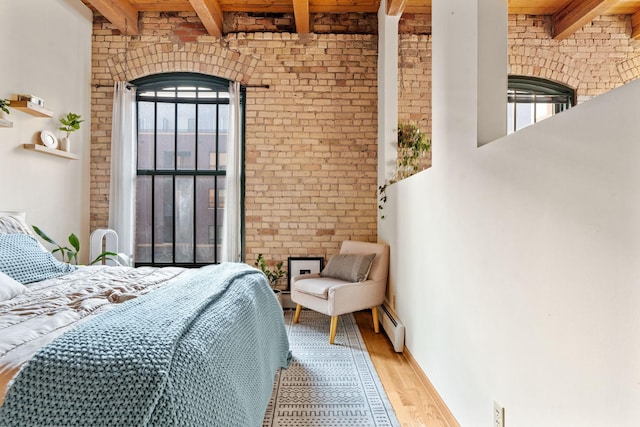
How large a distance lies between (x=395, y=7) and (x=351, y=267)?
2.47 meters

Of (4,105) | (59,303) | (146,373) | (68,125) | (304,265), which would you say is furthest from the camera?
(304,265)

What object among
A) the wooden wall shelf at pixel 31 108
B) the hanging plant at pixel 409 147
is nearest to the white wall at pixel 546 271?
the hanging plant at pixel 409 147

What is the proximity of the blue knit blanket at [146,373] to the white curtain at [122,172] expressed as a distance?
3.02 meters

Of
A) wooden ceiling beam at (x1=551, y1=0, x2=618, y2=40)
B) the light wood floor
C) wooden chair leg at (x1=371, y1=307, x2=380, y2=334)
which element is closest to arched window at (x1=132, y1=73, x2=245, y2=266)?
wooden chair leg at (x1=371, y1=307, x2=380, y2=334)

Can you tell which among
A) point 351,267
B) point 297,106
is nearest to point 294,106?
point 297,106

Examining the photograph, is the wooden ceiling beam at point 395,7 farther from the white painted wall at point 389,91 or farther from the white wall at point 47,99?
the white wall at point 47,99

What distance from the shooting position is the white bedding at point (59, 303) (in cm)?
118

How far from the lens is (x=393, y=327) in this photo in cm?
311

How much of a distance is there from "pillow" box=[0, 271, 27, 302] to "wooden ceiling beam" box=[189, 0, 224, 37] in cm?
293

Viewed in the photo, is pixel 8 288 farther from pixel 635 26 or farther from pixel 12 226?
pixel 635 26

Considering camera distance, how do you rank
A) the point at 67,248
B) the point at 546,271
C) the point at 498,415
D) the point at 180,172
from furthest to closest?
the point at 180,172 < the point at 67,248 < the point at 498,415 < the point at 546,271

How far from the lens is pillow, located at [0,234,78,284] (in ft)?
7.32

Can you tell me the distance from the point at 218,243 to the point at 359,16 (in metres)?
3.14

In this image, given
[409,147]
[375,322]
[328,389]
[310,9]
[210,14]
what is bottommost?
[328,389]
